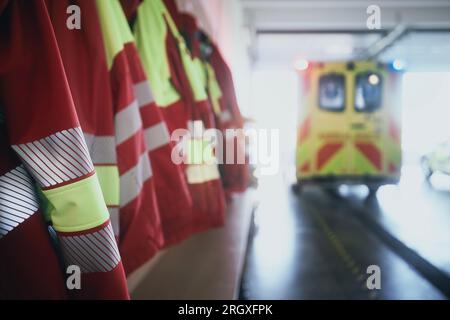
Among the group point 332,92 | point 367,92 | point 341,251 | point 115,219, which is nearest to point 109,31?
point 115,219

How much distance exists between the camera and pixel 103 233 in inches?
21.4

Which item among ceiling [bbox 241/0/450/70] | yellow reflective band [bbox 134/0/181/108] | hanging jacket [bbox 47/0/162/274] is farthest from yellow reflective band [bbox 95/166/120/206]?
ceiling [bbox 241/0/450/70]

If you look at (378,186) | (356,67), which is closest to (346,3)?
(356,67)

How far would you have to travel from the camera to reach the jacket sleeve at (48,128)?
50cm

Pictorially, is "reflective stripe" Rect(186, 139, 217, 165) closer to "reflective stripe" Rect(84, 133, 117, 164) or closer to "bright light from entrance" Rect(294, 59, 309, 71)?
"reflective stripe" Rect(84, 133, 117, 164)

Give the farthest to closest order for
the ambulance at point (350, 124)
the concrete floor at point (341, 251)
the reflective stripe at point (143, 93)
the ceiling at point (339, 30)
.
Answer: the ceiling at point (339, 30), the ambulance at point (350, 124), the concrete floor at point (341, 251), the reflective stripe at point (143, 93)

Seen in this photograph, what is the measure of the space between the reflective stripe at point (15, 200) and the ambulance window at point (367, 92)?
188 inches

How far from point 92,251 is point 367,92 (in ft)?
16.0

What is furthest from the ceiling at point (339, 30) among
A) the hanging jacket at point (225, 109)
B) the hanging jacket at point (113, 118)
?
the hanging jacket at point (113, 118)

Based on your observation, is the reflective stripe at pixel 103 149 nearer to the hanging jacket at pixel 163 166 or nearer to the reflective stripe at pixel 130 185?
the reflective stripe at pixel 130 185

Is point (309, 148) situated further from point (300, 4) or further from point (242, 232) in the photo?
point (242, 232)

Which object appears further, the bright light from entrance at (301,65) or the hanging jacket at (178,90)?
the bright light from entrance at (301,65)
